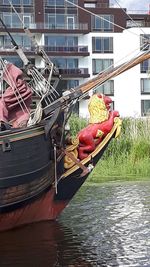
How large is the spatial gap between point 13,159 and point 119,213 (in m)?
2.92

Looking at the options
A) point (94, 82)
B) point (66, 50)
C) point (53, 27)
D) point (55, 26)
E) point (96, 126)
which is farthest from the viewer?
point (55, 26)

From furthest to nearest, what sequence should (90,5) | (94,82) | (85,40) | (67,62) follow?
(90,5), (85,40), (67,62), (94,82)

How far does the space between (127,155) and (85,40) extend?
3591 cm

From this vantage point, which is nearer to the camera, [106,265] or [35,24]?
[106,265]

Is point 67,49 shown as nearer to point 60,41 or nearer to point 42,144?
point 60,41

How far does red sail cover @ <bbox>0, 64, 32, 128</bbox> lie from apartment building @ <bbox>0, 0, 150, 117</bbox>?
140 ft

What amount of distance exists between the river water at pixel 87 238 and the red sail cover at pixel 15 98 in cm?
180

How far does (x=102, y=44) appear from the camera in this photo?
2247 inches

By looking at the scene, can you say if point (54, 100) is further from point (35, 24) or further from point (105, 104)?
point (35, 24)

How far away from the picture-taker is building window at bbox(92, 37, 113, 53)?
56594 mm

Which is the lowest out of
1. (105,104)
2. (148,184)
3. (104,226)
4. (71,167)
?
(148,184)

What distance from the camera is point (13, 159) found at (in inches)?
374

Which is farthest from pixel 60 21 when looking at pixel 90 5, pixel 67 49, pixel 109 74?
pixel 109 74

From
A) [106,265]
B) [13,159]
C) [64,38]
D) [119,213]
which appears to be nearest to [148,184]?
[119,213]
